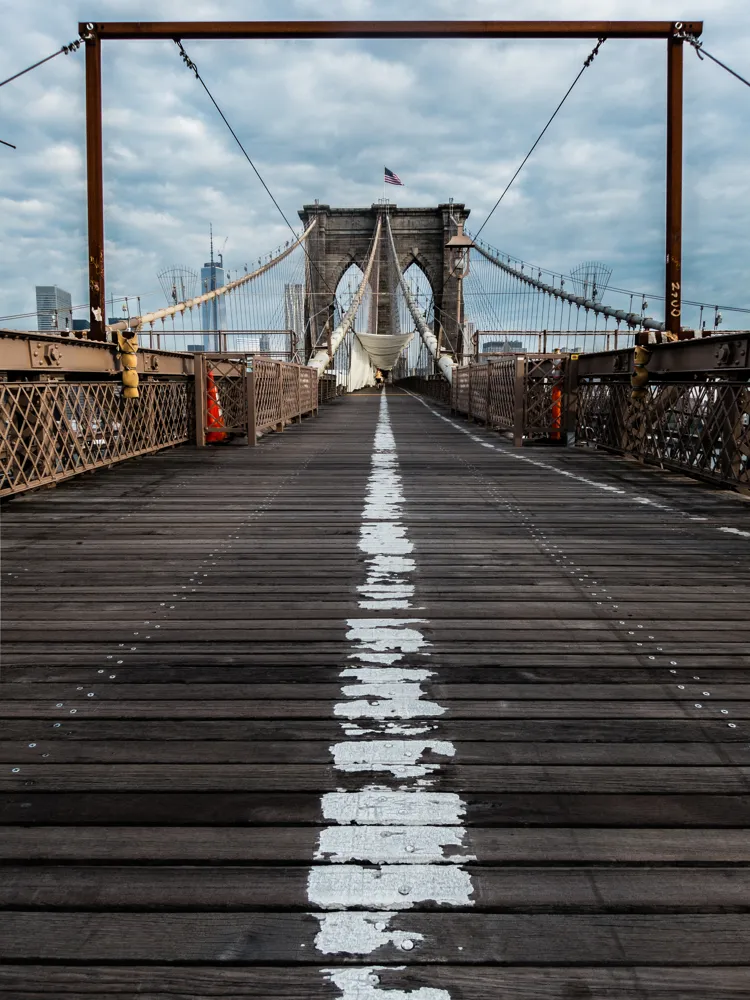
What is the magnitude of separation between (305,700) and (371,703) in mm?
188

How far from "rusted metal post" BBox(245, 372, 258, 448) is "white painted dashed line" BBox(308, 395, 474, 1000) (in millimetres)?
8496

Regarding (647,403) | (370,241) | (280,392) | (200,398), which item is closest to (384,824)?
(647,403)

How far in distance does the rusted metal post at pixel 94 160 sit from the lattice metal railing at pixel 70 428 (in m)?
1.49

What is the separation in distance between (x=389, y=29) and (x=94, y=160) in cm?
378

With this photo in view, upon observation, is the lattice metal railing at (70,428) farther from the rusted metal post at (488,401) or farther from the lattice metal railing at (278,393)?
the rusted metal post at (488,401)

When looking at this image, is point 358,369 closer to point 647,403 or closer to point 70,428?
point 647,403

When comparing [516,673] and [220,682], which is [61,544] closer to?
[220,682]

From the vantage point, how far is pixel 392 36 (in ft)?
32.0

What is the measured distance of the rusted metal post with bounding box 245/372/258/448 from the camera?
1101cm

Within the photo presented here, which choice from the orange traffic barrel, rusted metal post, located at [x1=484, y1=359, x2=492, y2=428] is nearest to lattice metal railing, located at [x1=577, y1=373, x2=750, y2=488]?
rusted metal post, located at [x1=484, y1=359, x2=492, y2=428]

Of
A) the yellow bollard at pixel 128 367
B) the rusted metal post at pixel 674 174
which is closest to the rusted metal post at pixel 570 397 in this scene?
the rusted metal post at pixel 674 174

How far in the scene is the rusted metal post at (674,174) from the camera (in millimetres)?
9258

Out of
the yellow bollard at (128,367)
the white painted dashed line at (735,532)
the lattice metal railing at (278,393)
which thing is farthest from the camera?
the lattice metal railing at (278,393)

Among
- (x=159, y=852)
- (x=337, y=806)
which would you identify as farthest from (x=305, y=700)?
(x=159, y=852)
